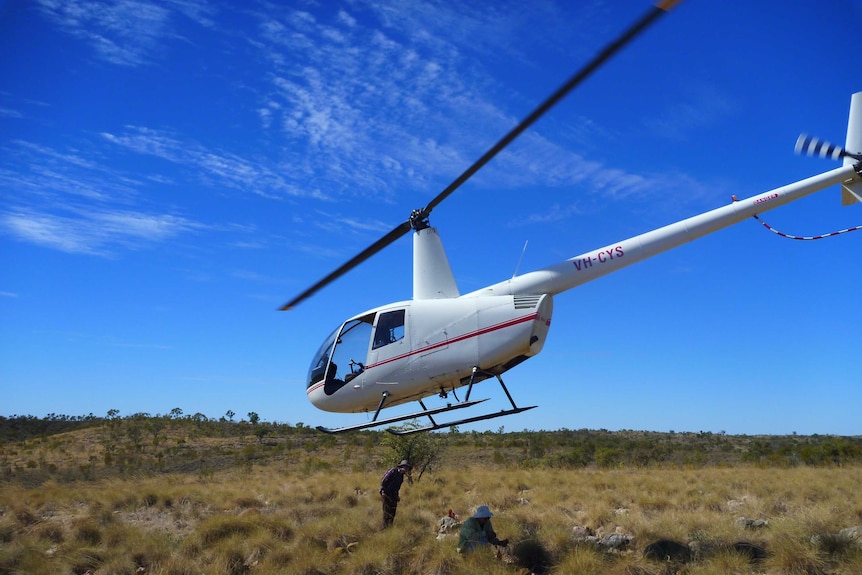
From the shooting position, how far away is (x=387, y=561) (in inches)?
422

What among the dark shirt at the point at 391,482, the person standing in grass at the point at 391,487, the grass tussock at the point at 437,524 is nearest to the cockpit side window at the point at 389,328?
the person standing in grass at the point at 391,487

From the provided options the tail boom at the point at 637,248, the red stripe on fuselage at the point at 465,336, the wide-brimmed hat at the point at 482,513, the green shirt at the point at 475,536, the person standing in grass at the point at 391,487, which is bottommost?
the green shirt at the point at 475,536

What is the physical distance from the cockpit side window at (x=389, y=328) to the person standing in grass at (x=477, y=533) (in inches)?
143

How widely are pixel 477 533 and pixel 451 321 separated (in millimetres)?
3827

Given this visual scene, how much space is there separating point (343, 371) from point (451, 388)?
235cm

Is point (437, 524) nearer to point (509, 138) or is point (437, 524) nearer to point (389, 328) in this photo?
point (389, 328)

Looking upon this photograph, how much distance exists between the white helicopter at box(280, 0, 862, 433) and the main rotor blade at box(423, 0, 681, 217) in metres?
0.08

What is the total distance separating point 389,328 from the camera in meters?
12.0

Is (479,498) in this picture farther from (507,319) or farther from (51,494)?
(51,494)

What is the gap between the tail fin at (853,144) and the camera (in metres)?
12.5

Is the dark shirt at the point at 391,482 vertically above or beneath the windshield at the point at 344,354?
beneath

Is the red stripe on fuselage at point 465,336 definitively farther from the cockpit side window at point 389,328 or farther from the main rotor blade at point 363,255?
the main rotor blade at point 363,255

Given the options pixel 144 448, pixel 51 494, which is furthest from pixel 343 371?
pixel 144 448

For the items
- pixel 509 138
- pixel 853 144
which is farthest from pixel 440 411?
pixel 853 144
